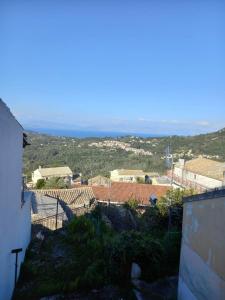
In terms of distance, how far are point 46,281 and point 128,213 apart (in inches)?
399

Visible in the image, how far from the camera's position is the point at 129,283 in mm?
9109

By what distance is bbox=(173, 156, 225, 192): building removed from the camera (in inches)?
1395

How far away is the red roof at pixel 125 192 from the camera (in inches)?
1222

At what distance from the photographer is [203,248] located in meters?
6.77

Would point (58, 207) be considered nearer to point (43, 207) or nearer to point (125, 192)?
point (43, 207)

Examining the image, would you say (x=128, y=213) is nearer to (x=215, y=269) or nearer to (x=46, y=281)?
(x=46, y=281)

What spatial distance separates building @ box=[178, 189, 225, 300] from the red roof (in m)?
22.3

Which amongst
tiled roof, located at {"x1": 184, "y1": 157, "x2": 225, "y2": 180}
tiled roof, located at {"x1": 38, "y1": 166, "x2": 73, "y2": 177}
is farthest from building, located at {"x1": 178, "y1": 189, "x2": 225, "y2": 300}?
tiled roof, located at {"x1": 38, "y1": 166, "x2": 73, "y2": 177}

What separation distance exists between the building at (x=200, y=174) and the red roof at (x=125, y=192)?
4127 mm

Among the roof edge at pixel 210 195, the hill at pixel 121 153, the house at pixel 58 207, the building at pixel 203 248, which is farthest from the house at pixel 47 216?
the hill at pixel 121 153

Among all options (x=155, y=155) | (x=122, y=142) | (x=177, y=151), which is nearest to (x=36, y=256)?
(x=177, y=151)

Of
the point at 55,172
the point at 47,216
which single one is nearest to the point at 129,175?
the point at 55,172

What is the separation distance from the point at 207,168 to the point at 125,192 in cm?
1080

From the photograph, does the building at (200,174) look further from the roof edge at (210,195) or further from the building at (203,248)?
the roof edge at (210,195)
